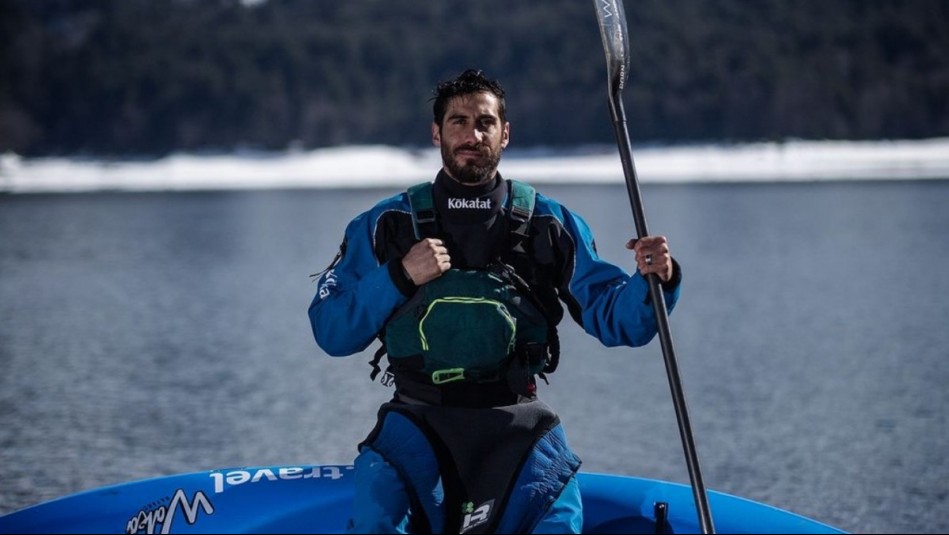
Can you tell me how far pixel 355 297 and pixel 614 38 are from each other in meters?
0.86

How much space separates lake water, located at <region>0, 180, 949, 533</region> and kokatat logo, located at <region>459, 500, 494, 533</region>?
2787mm

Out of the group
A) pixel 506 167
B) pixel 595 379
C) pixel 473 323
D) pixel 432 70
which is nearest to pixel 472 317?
pixel 473 323

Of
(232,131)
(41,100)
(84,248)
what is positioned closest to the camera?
(84,248)

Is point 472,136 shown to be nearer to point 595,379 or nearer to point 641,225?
point 641,225

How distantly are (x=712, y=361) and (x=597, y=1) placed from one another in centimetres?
660

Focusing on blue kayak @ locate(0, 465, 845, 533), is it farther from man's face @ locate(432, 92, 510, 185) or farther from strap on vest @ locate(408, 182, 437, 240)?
man's face @ locate(432, 92, 510, 185)

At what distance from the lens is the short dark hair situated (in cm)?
298

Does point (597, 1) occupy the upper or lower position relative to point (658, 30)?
lower

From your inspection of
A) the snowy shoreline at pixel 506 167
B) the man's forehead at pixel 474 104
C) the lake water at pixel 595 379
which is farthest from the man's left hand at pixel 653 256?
the snowy shoreline at pixel 506 167

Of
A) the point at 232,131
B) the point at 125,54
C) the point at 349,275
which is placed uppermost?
the point at 125,54

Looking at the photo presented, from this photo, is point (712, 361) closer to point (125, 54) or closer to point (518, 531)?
point (518, 531)

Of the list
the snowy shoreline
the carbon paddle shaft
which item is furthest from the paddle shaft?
the snowy shoreline

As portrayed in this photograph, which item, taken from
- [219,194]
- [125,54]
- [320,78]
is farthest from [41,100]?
[219,194]

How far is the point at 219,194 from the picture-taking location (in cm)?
4500
